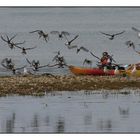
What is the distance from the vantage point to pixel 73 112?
22.2 m

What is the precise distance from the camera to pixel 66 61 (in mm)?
30328

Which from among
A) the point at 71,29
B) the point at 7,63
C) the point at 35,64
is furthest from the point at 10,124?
the point at 35,64

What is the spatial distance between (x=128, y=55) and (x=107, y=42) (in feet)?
3.91

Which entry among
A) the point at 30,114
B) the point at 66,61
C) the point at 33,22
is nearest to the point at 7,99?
the point at 30,114

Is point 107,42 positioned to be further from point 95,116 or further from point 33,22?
point 95,116

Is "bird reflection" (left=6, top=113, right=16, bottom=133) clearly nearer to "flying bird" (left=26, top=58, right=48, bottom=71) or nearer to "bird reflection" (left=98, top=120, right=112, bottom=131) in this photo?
"bird reflection" (left=98, top=120, right=112, bottom=131)

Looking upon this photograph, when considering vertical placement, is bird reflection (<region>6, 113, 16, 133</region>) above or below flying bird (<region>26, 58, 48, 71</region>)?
below

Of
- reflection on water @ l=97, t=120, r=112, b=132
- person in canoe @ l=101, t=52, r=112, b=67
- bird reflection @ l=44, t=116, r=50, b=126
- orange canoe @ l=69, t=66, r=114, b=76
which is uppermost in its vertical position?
person in canoe @ l=101, t=52, r=112, b=67

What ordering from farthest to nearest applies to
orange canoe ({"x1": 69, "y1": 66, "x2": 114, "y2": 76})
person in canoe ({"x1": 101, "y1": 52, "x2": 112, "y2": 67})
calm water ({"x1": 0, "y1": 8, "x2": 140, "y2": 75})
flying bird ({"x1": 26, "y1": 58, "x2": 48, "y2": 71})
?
orange canoe ({"x1": 69, "y1": 66, "x2": 114, "y2": 76}), person in canoe ({"x1": 101, "y1": 52, "x2": 112, "y2": 67}), flying bird ({"x1": 26, "y1": 58, "x2": 48, "y2": 71}), calm water ({"x1": 0, "y1": 8, "x2": 140, "y2": 75})

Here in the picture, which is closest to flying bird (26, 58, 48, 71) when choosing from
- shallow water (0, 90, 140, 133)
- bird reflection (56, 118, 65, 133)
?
shallow water (0, 90, 140, 133)

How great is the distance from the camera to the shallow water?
787 inches

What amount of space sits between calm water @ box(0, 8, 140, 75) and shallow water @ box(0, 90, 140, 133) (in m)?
1.99

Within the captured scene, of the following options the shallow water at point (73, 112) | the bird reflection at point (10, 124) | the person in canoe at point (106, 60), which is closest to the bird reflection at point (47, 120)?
the shallow water at point (73, 112)

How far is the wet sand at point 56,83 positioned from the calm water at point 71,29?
1055mm
